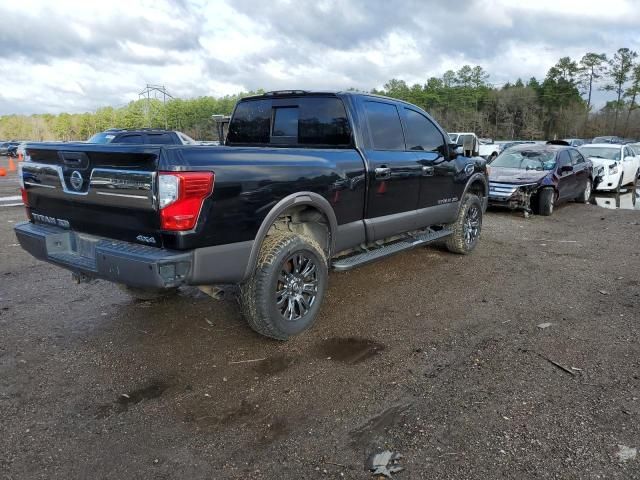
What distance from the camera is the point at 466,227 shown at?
6.72 meters

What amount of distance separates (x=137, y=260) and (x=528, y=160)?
10.3 meters

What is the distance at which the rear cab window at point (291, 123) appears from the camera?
474 cm

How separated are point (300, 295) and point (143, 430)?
62.6 inches

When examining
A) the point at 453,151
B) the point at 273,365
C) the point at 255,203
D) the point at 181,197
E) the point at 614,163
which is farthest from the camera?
the point at 614,163

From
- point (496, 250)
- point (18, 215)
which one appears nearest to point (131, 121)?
point (18, 215)

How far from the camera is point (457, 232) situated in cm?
654

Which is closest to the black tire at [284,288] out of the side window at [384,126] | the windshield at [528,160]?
the side window at [384,126]

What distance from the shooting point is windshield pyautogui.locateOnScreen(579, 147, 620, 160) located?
14.7m

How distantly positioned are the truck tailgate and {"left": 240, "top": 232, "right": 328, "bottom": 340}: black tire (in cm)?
84

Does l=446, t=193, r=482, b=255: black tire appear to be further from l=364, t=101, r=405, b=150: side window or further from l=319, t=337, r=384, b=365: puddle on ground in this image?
l=319, t=337, r=384, b=365: puddle on ground

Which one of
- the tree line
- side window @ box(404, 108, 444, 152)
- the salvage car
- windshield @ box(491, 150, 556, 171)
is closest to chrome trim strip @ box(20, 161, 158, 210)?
side window @ box(404, 108, 444, 152)

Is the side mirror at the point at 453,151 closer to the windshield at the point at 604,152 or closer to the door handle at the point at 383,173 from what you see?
the door handle at the point at 383,173

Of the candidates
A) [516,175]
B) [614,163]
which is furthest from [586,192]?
[516,175]

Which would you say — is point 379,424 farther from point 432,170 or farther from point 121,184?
point 432,170
